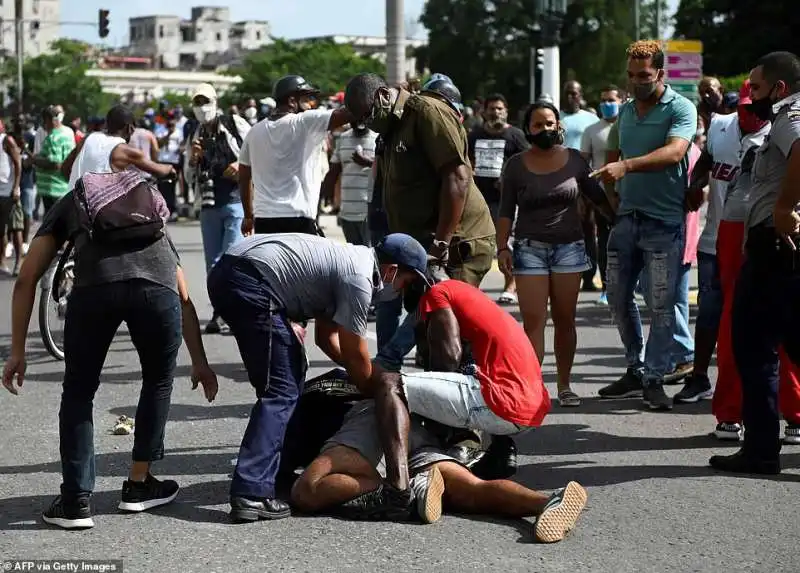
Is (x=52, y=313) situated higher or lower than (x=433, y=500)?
lower

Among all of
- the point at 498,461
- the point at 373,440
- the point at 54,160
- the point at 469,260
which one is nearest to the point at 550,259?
the point at 469,260

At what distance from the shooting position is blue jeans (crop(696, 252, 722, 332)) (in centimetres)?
898

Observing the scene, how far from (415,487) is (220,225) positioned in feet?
20.1

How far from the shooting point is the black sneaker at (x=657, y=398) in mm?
8742

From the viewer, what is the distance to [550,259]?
8.78m

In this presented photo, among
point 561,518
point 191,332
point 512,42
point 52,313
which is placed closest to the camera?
point 561,518

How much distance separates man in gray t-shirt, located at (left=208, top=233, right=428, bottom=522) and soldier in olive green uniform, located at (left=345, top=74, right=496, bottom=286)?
5.73 feet

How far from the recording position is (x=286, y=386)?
6355 mm

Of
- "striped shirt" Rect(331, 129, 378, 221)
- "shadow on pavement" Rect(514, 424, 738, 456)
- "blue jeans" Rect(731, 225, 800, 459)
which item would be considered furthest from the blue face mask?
"blue jeans" Rect(731, 225, 800, 459)

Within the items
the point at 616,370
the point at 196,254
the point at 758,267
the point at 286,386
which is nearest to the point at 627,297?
the point at 616,370

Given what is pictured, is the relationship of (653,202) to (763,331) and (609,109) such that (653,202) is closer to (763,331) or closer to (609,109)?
(763,331)

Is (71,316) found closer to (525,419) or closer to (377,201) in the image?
(525,419)

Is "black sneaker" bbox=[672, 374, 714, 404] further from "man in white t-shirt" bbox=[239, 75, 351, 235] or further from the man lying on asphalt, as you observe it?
the man lying on asphalt

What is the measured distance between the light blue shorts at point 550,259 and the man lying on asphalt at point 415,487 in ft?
8.16
